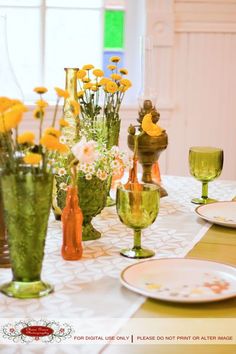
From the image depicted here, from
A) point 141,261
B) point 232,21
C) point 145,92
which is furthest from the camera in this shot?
point 232,21

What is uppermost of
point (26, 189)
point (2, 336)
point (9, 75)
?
point (9, 75)

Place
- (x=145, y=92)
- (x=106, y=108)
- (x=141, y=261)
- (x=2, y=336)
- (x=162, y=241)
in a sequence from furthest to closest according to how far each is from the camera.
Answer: (x=145, y=92) → (x=106, y=108) → (x=162, y=241) → (x=141, y=261) → (x=2, y=336)

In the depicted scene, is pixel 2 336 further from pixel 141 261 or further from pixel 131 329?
pixel 141 261

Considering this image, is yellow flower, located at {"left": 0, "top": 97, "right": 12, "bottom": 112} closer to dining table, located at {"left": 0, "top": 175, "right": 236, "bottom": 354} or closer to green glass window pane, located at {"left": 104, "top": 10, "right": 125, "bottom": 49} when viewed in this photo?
dining table, located at {"left": 0, "top": 175, "right": 236, "bottom": 354}

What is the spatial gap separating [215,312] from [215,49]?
2.37m

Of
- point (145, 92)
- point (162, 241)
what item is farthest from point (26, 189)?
point (145, 92)

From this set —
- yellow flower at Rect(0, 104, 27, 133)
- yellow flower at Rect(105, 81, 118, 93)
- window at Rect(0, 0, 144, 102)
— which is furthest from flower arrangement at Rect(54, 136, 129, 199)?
window at Rect(0, 0, 144, 102)

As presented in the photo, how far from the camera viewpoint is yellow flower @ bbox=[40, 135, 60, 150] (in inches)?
43.5

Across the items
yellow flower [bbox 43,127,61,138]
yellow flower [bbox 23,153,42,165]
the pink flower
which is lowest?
the pink flower

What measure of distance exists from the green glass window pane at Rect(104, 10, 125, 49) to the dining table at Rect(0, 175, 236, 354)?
1.81 meters

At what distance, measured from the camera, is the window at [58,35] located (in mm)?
3406

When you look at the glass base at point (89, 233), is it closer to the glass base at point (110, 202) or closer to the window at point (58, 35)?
the glass base at point (110, 202)

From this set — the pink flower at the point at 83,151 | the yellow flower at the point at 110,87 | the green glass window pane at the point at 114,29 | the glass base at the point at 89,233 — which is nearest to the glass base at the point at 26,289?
the pink flower at the point at 83,151

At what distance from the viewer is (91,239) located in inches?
61.6
